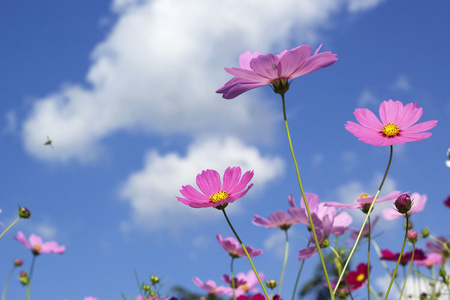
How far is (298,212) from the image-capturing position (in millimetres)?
1154

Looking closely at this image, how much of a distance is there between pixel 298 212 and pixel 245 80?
54 cm

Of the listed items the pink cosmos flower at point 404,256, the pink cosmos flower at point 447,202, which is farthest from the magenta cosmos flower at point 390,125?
the pink cosmos flower at point 447,202

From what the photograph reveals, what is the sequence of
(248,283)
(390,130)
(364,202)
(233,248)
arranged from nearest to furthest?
(390,130) → (364,202) → (233,248) → (248,283)

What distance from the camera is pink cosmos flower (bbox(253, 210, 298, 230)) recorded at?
→ 1.36 m

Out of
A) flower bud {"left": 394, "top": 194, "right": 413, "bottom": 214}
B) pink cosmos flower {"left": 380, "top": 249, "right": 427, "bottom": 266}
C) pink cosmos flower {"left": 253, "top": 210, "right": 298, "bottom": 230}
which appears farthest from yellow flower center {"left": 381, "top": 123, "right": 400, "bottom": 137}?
pink cosmos flower {"left": 380, "top": 249, "right": 427, "bottom": 266}

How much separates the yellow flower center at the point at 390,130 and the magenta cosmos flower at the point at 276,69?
0.19m

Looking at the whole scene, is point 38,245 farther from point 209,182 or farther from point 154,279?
point 209,182

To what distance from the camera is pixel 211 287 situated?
183 cm

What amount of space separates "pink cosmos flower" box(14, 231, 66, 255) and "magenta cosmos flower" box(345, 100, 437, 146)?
1657mm

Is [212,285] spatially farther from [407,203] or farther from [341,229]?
[407,203]

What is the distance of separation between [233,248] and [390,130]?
0.85 metres

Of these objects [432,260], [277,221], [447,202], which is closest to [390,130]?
[277,221]

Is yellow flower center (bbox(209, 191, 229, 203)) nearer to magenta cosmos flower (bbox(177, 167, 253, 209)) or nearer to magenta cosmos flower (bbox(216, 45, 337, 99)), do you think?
magenta cosmos flower (bbox(177, 167, 253, 209))

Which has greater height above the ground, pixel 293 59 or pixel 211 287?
pixel 211 287
